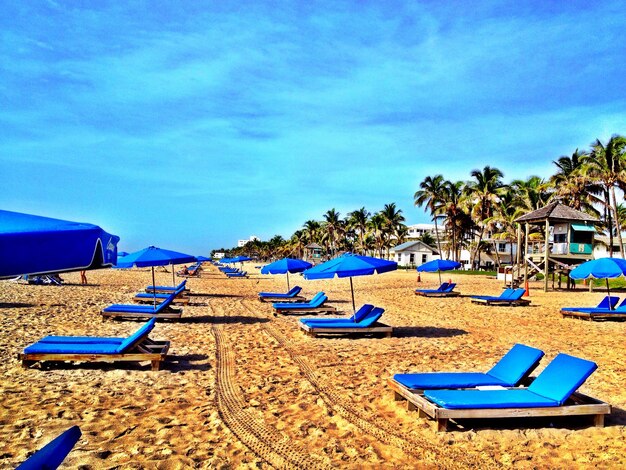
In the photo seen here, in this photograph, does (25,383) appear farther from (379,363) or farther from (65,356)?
(379,363)

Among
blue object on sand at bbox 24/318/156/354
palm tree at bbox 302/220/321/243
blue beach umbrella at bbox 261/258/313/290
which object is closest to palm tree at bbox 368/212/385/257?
palm tree at bbox 302/220/321/243

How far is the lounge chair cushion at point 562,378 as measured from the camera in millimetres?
5818

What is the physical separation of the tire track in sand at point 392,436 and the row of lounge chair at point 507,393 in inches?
16.9

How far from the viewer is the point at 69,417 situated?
19.0 feet

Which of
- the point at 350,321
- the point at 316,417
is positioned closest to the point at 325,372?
the point at 316,417

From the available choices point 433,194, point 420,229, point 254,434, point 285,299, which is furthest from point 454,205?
point 420,229

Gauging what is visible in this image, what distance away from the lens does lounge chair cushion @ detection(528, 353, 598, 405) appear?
5.82m

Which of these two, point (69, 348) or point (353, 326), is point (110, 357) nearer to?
point (69, 348)

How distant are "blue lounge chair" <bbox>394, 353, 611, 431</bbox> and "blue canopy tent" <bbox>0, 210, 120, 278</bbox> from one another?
14.0 feet

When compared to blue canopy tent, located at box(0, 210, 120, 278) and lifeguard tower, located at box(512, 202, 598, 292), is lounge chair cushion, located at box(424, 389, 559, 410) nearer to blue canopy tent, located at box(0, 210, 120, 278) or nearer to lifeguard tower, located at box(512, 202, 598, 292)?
blue canopy tent, located at box(0, 210, 120, 278)

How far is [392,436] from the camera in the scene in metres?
5.54

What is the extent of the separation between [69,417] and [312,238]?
92.1 metres

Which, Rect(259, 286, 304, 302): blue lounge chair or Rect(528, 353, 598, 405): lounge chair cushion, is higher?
Rect(528, 353, 598, 405): lounge chair cushion

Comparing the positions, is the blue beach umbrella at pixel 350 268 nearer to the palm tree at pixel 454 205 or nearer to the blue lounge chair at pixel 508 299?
the blue lounge chair at pixel 508 299
